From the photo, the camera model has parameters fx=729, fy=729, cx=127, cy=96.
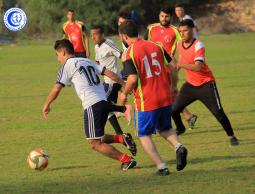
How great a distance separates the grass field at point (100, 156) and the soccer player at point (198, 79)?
49 cm

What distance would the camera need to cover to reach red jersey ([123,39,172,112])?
8664mm

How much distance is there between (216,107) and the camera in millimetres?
11125

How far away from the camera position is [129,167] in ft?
30.8

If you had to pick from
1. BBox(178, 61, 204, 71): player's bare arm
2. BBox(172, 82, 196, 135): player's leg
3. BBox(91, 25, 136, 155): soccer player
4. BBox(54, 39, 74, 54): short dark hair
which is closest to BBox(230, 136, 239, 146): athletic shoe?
BBox(172, 82, 196, 135): player's leg

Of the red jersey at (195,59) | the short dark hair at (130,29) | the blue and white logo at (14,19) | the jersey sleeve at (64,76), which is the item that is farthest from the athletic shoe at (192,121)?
the blue and white logo at (14,19)

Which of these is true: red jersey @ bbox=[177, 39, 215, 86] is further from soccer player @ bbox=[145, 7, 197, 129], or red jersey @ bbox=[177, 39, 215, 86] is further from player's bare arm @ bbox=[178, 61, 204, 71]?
soccer player @ bbox=[145, 7, 197, 129]

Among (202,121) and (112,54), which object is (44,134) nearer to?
(112,54)

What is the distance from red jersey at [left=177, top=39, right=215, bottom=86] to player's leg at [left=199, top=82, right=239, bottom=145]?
0.46 ft

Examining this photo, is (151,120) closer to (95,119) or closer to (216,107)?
(95,119)

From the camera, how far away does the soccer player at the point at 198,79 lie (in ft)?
35.3

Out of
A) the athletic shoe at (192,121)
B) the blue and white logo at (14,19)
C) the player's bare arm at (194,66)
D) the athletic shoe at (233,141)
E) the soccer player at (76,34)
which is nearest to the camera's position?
the player's bare arm at (194,66)

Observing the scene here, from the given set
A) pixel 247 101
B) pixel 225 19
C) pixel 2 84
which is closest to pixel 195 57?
pixel 247 101

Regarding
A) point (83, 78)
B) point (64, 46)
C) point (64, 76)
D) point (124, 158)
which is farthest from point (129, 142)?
point (64, 46)

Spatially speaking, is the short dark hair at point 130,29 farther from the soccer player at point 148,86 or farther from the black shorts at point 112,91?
the black shorts at point 112,91
